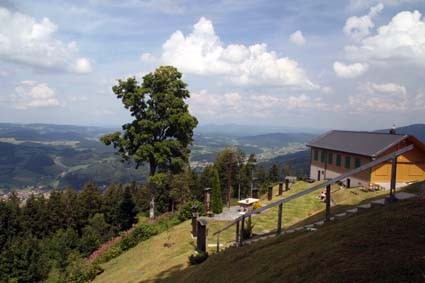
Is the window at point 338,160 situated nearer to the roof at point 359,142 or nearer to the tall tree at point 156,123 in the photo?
the roof at point 359,142

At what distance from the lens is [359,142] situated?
1210 inches

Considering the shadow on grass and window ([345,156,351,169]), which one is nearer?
the shadow on grass

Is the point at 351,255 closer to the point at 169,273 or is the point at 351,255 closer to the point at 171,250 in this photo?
the point at 169,273

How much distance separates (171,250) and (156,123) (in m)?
11.8

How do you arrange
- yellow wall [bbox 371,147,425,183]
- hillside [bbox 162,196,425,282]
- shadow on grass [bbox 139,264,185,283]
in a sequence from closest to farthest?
hillside [bbox 162,196,425,282], shadow on grass [bbox 139,264,185,283], yellow wall [bbox 371,147,425,183]

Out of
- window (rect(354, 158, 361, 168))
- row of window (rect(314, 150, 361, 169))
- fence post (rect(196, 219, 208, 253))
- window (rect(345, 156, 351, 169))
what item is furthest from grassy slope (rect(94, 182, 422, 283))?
window (rect(345, 156, 351, 169))

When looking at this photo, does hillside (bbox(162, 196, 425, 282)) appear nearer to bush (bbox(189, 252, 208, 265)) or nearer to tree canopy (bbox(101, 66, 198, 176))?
bush (bbox(189, 252, 208, 265))

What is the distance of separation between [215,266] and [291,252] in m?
2.97

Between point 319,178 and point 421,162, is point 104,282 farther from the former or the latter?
point 319,178

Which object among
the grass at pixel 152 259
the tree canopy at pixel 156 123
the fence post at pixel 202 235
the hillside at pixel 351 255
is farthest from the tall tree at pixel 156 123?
the hillside at pixel 351 255

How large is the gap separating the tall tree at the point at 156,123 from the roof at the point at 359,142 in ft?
47.7

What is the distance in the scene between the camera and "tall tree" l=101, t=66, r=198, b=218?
26109mm

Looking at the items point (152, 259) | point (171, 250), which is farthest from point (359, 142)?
point (152, 259)

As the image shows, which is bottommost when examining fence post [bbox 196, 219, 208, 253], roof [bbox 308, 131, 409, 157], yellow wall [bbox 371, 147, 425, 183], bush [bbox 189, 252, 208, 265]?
bush [bbox 189, 252, 208, 265]
